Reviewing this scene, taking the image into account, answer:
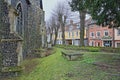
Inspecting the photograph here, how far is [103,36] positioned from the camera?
6166cm

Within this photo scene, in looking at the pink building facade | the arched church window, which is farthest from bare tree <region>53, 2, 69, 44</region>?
the arched church window

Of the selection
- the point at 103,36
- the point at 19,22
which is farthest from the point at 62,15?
the point at 19,22

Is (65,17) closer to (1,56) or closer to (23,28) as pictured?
(23,28)

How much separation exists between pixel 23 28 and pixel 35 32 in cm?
588

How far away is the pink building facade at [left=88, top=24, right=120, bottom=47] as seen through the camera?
2222 inches

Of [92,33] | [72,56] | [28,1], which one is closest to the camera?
[72,56]

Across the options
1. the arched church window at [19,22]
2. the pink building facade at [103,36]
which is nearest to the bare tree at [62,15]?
the pink building facade at [103,36]

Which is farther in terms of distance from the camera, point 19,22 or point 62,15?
point 62,15

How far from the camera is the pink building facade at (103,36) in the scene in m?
56.4

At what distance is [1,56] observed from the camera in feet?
38.2

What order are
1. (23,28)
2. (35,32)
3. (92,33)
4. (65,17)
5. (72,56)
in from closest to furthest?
(72,56)
(23,28)
(35,32)
(65,17)
(92,33)

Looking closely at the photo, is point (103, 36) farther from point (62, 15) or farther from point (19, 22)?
point (19, 22)

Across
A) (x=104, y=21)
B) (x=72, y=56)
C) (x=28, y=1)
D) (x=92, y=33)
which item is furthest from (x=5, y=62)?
(x=92, y=33)

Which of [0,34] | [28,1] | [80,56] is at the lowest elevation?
[80,56]
